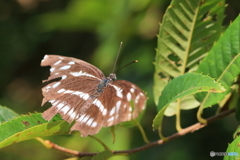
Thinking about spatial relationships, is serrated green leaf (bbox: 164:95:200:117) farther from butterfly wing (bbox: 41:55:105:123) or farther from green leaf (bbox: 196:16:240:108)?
butterfly wing (bbox: 41:55:105:123)

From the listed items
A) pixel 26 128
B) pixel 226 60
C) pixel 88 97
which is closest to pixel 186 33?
pixel 226 60

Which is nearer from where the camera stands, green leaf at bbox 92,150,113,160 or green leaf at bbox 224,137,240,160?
green leaf at bbox 224,137,240,160

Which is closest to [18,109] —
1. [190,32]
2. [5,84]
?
[5,84]

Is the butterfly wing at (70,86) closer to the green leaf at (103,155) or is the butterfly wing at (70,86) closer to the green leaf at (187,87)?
the green leaf at (103,155)

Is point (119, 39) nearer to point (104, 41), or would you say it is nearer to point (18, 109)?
point (104, 41)

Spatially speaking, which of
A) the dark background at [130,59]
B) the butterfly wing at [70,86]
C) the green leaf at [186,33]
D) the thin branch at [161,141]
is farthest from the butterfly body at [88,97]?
the dark background at [130,59]

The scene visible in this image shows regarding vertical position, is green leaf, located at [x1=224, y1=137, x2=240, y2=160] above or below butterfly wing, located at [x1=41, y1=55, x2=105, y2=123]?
below

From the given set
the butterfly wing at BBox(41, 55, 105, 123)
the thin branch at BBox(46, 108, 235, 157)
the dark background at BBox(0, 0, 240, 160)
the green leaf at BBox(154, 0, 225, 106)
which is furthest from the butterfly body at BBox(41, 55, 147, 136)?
the dark background at BBox(0, 0, 240, 160)
